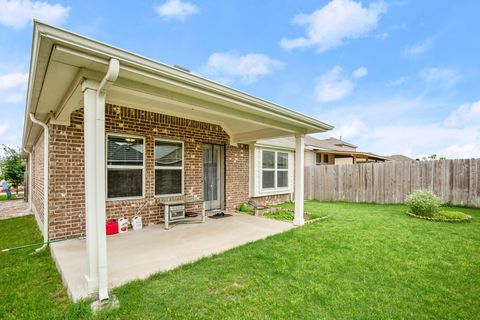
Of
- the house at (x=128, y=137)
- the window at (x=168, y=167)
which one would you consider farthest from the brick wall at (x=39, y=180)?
the window at (x=168, y=167)

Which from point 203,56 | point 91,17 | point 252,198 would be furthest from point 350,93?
point 91,17

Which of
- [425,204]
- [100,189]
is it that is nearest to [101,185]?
[100,189]

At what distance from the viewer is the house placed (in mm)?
2584

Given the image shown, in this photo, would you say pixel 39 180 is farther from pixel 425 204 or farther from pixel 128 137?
pixel 425 204

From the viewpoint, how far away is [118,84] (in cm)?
281

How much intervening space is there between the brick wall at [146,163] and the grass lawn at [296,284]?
3.38 ft

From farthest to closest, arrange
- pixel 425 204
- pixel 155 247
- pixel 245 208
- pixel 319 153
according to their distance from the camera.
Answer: pixel 319 153
pixel 245 208
pixel 425 204
pixel 155 247

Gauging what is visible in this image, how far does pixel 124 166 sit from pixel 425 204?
8453mm

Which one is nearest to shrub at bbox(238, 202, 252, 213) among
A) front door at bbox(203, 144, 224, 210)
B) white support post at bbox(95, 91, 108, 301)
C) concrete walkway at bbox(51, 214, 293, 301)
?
front door at bbox(203, 144, 224, 210)

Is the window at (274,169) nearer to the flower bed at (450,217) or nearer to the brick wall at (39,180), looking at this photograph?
the flower bed at (450,217)

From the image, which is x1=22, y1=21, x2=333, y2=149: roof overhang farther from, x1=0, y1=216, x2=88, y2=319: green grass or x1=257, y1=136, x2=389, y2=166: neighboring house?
x1=257, y1=136, x2=389, y2=166: neighboring house

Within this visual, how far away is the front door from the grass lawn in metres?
3.17

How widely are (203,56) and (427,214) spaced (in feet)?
42.1

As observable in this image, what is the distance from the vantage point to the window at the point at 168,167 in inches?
233
